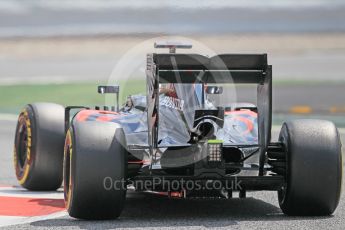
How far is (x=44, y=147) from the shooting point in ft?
35.7

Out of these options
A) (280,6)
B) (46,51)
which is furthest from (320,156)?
(46,51)

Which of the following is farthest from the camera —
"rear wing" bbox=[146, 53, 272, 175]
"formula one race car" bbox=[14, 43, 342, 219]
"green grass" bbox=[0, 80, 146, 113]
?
"green grass" bbox=[0, 80, 146, 113]

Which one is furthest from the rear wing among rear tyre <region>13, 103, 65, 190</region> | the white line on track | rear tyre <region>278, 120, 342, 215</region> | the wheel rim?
the white line on track

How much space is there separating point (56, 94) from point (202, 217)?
60.1 feet

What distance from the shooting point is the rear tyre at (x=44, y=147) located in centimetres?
1090

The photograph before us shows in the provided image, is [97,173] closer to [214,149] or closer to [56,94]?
[214,149]

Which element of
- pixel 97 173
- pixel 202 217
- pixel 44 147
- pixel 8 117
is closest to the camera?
pixel 97 173

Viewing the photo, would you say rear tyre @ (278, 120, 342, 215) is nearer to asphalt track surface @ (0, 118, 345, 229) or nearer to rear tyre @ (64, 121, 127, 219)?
asphalt track surface @ (0, 118, 345, 229)

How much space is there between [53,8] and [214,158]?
24440 millimetres

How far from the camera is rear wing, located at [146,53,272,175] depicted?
871cm

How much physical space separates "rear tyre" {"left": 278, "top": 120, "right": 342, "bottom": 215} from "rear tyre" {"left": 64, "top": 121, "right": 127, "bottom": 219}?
1.50 metres

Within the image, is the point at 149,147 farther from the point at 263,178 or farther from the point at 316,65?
the point at 316,65

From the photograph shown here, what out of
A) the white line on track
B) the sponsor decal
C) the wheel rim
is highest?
the sponsor decal

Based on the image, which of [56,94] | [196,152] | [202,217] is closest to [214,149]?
[196,152]
